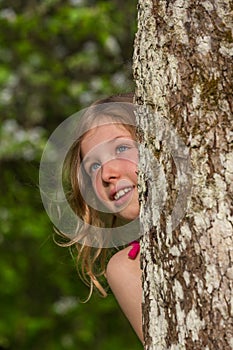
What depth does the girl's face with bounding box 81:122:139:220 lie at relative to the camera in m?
2.61

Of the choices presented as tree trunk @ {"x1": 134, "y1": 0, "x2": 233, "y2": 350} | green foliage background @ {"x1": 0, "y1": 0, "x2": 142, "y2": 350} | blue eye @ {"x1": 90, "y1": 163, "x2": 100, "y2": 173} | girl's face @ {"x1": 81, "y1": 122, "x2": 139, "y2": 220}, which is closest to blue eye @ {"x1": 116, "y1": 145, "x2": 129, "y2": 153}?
girl's face @ {"x1": 81, "y1": 122, "x2": 139, "y2": 220}

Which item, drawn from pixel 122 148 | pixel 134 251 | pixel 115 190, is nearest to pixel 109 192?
pixel 115 190

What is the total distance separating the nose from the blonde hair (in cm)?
21

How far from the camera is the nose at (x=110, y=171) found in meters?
2.62

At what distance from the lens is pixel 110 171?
264 cm

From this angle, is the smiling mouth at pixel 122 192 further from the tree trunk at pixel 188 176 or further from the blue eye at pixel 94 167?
the tree trunk at pixel 188 176

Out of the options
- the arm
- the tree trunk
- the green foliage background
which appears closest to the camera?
the tree trunk

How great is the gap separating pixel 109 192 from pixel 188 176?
1046 millimetres

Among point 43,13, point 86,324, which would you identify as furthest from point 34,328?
point 43,13

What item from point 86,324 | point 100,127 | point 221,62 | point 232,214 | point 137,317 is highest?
point 221,62

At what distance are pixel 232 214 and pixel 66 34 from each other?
7199 millimetres

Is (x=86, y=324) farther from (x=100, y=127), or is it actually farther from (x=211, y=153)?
(x=211, y=153)

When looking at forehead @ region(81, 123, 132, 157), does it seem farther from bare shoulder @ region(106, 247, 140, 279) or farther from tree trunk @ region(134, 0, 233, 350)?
tree trunk @ region(134, 0, 233, 350)

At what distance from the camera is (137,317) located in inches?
98.5
